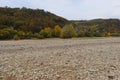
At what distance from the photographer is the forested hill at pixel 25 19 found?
1885 inches

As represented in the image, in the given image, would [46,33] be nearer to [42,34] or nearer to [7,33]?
[42,34]

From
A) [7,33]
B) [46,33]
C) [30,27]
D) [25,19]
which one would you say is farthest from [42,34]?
[25,19]

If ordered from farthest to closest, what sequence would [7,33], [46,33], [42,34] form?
[46,33] → [42,34] → [7,33]

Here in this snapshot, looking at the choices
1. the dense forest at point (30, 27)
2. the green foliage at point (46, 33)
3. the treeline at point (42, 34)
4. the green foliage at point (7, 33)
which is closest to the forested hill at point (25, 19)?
the dense forest at point (30, 27)

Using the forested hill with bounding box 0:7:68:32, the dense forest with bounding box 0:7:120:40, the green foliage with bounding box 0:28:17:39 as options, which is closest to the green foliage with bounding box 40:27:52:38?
the dense forest with bounding box 0:7:120:40

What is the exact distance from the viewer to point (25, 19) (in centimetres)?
5369

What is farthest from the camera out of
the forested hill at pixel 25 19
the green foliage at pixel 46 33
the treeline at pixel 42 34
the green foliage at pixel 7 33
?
the forested hill at pixel 25 19

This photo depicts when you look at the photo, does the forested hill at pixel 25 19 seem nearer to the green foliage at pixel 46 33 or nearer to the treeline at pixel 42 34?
the treeline at pixel 42 34

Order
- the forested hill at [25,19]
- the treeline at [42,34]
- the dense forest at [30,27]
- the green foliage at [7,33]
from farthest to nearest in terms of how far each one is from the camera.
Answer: the forested hill at [25,19] → the dense forest at [30,27] → the treeline at [42,34] → the green foliage at [7,33]

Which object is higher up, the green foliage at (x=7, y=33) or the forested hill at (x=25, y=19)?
the forested hill at (x=25, y=19)

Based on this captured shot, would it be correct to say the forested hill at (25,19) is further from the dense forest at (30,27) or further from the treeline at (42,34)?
the treeline at (42,34)

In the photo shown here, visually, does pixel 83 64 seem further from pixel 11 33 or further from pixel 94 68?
pixel 11 33

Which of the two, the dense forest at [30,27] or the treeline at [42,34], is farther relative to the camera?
the dense forest at [30,27]

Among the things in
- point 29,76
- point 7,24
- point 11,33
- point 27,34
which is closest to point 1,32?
point 11,33
